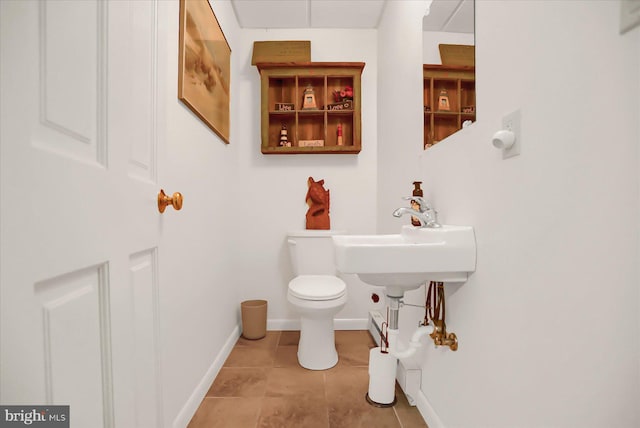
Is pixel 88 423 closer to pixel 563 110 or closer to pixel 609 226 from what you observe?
pixel 609 226

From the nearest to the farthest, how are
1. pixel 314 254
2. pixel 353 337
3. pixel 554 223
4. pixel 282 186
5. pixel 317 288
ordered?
pixel 554 223 < pixel 317 288 < pixel 314 254 < pixel 353 337 < pixel 282 186

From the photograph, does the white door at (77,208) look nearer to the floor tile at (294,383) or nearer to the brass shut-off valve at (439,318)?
the floor tile at (294,383)

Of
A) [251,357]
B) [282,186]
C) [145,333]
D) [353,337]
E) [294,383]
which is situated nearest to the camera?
[145,333]

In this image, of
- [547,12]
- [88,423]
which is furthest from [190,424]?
[547,12]

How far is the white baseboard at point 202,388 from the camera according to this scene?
128cm

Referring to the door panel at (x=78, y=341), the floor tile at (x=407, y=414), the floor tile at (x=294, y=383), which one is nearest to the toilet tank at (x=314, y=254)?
the floor tile at (x=294, y=383)

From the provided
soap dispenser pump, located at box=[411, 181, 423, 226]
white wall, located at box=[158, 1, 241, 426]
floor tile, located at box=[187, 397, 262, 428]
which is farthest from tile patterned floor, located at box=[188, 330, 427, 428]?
soap dispenser pump, located at box=[411, 181, 423, 226]

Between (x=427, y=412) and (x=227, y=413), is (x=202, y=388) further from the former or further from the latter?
(x=427, y=412)

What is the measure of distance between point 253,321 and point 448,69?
1.95 m

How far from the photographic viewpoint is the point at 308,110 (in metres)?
2.33

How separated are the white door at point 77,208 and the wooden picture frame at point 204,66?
53 cm

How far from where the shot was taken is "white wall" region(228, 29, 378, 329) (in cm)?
242

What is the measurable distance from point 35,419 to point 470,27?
1.45m

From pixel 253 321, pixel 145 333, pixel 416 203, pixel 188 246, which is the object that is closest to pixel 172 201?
pixel 145 333
